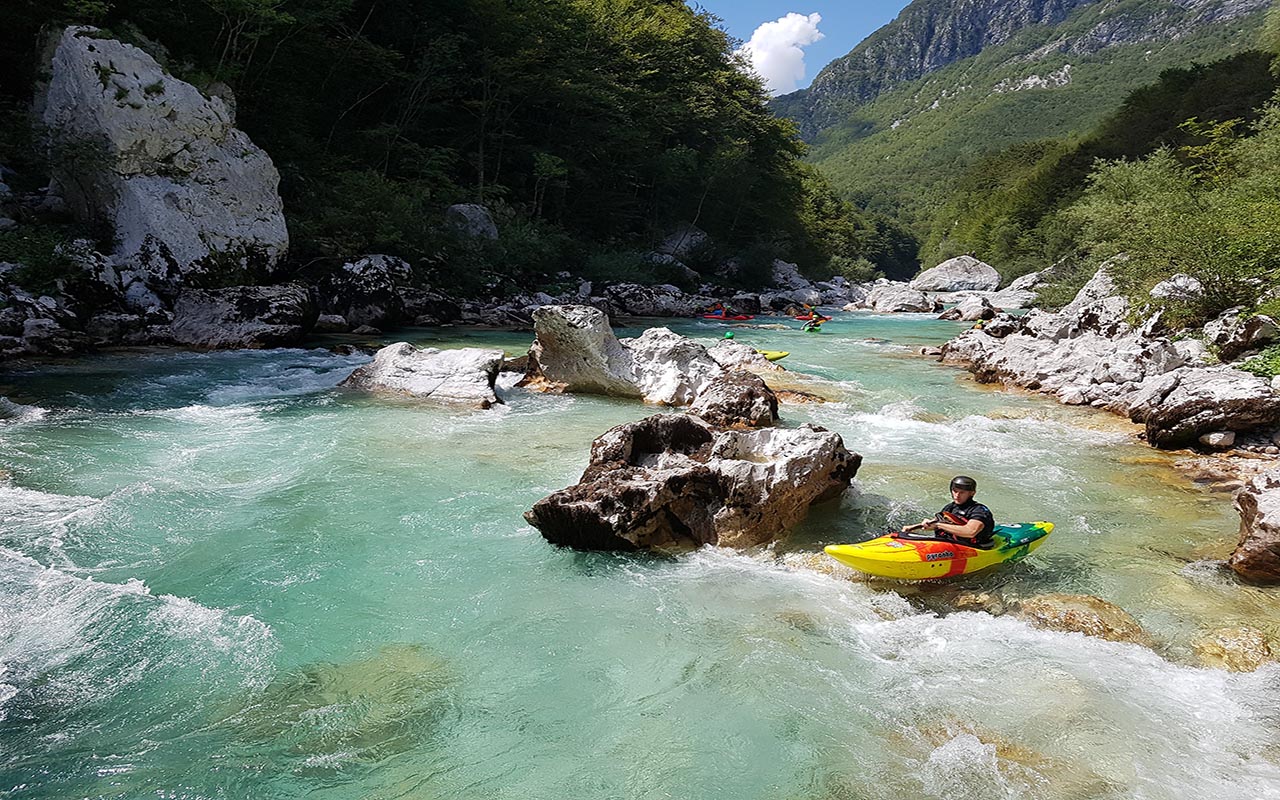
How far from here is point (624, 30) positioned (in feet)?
112

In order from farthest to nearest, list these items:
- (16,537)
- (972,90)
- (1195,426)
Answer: (972,90), (1195,426), (16,537)

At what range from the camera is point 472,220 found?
25.8m

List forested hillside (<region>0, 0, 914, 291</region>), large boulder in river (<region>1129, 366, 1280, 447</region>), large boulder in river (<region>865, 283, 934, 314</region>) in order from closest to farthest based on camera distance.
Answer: large boulder in river (<region>1129, 366, 1280, 447</region>) → forested hillside (<region>0, 0, 914, 291</region>) → large boulder in river (<region>865, 283, 934, 314</region>)

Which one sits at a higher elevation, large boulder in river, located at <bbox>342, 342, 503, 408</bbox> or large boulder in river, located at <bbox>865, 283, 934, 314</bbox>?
large boulder in river, located at <bbox>342, 342, 503, 408</bbox>

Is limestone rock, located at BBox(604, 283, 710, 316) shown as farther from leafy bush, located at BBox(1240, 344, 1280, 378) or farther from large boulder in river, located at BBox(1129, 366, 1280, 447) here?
large boulder in river, located at BBox(1129, 366, 1280, 447)

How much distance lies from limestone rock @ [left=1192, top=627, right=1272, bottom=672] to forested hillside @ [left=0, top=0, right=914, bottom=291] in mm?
19635

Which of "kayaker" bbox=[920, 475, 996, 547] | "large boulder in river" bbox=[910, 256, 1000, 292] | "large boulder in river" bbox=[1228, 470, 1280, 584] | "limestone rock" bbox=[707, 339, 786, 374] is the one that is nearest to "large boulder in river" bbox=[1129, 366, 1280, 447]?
"large boulder in river" bbox=[1228, 470, 1280, 584]

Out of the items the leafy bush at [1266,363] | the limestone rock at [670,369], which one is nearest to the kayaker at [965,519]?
the limestone rock at [670,369]

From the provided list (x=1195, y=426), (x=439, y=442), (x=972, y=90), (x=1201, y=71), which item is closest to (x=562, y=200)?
(x=439, y=442)

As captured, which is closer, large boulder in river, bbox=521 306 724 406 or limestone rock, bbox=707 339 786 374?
large boulder in river, bbox=521 306 724 406

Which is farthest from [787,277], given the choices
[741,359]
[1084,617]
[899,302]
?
[1084,617]

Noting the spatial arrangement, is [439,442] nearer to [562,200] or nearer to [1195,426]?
[1195,426]

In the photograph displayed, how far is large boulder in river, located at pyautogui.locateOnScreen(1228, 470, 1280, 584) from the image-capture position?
5215mm

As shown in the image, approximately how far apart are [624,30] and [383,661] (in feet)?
117
